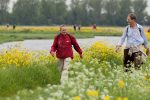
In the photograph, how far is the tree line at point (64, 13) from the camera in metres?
135

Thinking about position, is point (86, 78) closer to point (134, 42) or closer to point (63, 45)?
point (63, 45)

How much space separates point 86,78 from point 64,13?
12813 centimetres

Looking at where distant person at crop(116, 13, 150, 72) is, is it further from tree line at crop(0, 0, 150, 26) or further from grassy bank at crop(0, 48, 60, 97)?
tree line at crop(0, 0, 150, 26)

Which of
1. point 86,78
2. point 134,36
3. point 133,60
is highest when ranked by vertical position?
point 134,36

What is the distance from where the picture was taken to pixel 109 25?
461 feet

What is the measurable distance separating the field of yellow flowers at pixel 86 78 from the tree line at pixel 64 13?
116 metres

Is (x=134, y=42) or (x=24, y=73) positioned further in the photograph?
(x=134, y=42)

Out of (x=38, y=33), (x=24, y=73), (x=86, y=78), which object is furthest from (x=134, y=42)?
(x=38, y=33)

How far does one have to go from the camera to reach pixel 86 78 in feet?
28.0

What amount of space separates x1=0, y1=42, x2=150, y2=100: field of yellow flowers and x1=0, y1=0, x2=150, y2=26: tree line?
116 metres

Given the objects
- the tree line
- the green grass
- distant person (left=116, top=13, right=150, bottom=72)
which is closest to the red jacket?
the green grass

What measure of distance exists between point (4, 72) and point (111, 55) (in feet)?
21.3

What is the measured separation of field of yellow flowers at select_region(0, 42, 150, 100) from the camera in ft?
25.8

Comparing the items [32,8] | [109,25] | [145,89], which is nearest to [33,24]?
[32,8]
